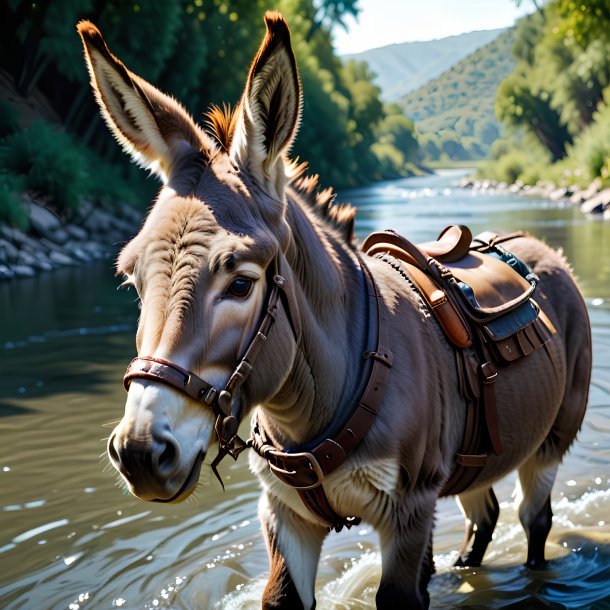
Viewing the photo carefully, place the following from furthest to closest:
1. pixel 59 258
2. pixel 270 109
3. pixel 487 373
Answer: pixel 59 258 → pixel 487 373 → pixel 270 109

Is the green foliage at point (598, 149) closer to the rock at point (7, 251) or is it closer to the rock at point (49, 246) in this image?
the rock at point (49, 246)

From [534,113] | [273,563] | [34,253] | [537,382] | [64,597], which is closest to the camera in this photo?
[273,563]

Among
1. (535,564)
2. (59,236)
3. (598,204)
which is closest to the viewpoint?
(535,564)

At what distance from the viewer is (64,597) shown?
4.57 metres

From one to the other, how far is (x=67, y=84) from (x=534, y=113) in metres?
38.9

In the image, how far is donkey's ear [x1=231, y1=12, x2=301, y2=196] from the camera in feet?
8.43

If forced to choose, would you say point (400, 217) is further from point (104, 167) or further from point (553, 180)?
point (553, 180)

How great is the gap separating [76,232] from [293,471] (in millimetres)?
20038

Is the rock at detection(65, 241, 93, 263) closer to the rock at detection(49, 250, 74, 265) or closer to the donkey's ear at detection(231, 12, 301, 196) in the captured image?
the rock at detection(49, 250, 74, 265)

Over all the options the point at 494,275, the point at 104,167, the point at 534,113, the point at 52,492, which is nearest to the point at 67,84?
the point at 104,167

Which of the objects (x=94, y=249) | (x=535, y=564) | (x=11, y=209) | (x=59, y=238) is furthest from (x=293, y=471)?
(x=94, y=249)

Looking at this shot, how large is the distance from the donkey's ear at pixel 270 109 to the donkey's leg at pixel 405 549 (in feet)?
4.51

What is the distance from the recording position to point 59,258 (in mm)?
19891

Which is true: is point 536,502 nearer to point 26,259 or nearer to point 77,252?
point 26,259
